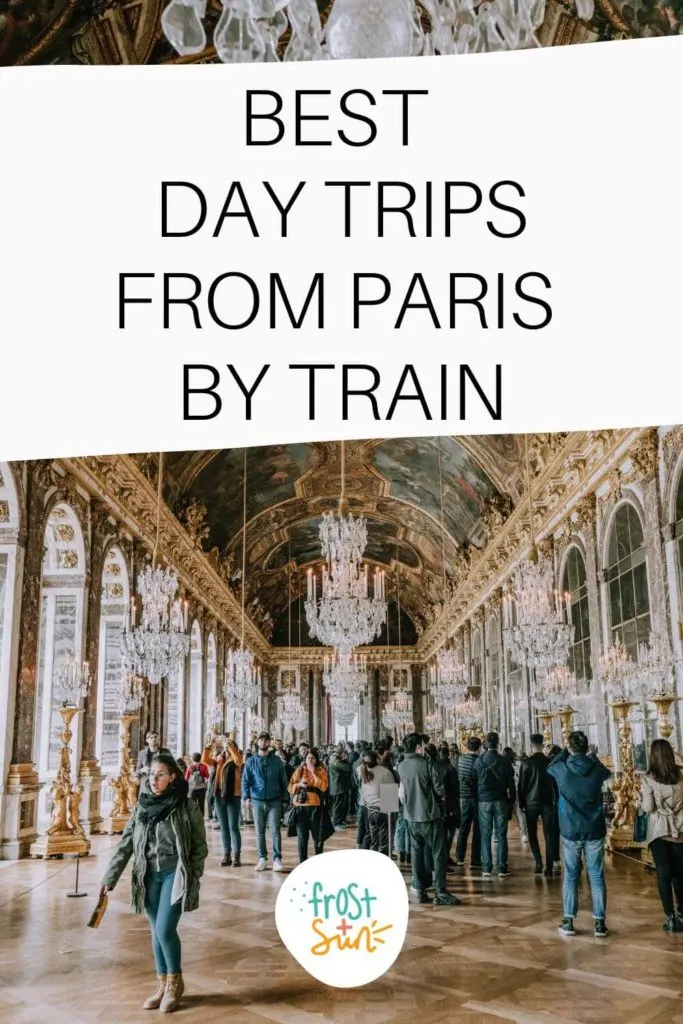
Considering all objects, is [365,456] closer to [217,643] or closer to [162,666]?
[217,643]

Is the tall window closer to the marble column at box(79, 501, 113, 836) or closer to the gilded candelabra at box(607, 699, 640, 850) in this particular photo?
the gilded candelabra at box(607, 699, 640, 850)

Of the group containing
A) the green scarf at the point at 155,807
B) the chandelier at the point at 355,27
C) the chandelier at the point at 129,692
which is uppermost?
the chandelier at the point at 355,27

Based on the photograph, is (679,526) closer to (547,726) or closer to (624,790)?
(624,790)

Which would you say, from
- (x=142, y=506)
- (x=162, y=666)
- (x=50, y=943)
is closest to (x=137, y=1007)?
(x=50, y=943)

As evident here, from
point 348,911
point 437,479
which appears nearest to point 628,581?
point 348,911

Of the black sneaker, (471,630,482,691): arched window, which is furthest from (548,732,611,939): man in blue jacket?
(471,630,482,691): arched window

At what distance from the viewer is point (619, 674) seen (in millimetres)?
9492

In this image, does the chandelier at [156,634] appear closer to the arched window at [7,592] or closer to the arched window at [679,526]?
the arched window at [7,592]

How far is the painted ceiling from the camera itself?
17.2 meters

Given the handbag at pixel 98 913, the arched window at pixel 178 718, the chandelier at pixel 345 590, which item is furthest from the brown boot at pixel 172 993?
the arched window at pixel 178 718

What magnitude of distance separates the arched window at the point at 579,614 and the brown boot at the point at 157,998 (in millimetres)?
9324

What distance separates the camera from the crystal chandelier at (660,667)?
27.3 ft

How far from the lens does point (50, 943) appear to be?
568 cm

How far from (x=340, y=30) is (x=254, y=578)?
28154 mm
